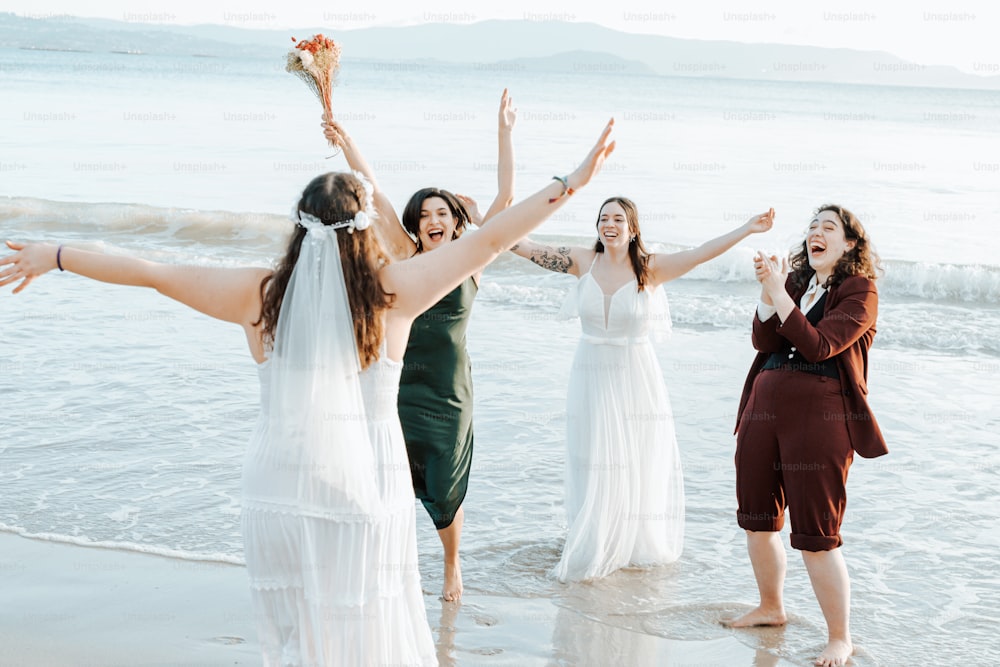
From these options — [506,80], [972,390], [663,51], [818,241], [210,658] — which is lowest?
[210,658]

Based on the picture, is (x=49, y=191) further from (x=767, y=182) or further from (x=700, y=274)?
(x=767, y=182)

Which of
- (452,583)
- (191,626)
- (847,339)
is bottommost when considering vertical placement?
(191,626)

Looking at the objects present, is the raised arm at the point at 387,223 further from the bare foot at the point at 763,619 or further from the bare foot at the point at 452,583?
the bare foot at the point at 763,619

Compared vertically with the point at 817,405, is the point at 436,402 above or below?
below

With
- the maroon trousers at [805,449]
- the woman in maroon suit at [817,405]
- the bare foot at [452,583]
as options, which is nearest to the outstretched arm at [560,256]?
the woman in maroon suit at [817,405]

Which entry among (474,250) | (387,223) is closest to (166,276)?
(474,250)

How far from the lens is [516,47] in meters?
133

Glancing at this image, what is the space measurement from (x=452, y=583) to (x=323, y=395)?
236cm

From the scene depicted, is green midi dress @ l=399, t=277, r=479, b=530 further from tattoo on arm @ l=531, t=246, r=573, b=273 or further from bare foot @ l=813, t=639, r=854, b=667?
bare foot @ l=813, t=639, r=854, b=667

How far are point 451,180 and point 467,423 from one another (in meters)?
19.9

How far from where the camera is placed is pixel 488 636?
5.09 metres

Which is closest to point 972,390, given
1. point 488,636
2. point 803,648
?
point 803,648

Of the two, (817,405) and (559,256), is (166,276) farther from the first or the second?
(559,256)

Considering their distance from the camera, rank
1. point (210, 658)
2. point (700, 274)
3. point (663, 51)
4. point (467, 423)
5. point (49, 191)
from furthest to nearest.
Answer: point (663, 51) < point (49, 191) < point (700, 274) < point (467, 423) < point (210, 658)
